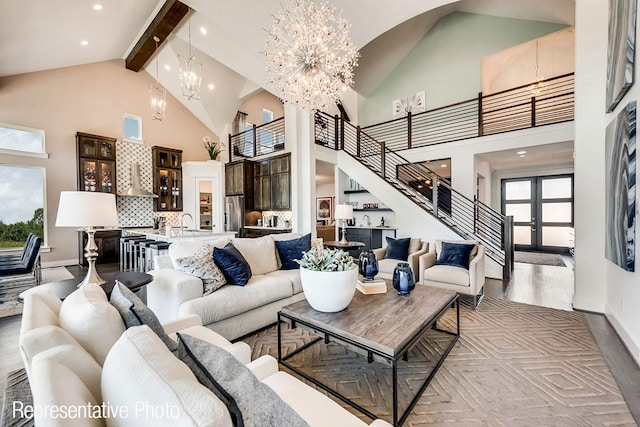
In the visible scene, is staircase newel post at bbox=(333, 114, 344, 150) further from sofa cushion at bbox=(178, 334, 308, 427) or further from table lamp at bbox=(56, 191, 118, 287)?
sofa cushion at bbox=(178, 334, 308, 427)

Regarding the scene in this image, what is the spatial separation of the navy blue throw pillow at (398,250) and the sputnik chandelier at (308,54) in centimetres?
253

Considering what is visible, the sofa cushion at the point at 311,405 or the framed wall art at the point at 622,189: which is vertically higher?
the framed wall art at the point at 622,189

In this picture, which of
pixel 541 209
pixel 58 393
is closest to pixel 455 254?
pixel 58 393

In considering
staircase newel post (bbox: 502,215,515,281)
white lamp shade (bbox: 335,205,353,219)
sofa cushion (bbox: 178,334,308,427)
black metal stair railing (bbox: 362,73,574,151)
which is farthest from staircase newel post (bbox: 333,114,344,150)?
sofa cushion (bbox: 178,334,308,427)

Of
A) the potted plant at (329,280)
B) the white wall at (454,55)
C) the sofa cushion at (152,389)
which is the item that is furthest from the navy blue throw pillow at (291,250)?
the white wall at (454,55)

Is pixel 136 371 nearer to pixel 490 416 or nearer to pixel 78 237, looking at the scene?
pixel 490 416

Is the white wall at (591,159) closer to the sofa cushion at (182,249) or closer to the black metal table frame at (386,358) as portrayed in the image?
the black metal table frame at (386,358)

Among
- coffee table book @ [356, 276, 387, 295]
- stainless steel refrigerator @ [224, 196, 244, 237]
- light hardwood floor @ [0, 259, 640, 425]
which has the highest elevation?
stainless steel refrigerator @ [224, 196, 244, 237]

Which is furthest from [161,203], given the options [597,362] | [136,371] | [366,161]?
[597,362]

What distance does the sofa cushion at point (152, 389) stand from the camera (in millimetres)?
587

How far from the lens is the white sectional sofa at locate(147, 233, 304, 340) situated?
98.3 inches

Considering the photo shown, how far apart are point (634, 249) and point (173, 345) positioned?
12.2 ft

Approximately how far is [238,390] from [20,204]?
8548 millimetres

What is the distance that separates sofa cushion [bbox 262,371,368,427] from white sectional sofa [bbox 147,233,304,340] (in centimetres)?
134
